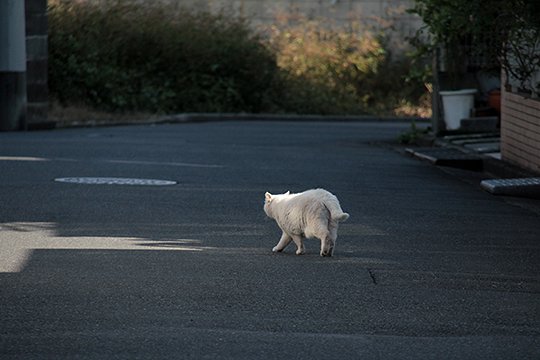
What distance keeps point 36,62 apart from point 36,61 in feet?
0.13

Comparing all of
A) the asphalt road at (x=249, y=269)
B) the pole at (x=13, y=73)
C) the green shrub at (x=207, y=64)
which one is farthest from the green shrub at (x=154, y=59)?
the asphalt road at (x=249, y=269)

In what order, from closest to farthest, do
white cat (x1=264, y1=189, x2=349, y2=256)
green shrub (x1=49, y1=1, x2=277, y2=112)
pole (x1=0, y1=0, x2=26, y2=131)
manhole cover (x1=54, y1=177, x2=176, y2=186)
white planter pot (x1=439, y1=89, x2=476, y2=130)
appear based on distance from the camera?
white cat (x1=264, y1=189, x2=349, y2=256), manhole cover (x1=54, y1=177, x2=176, y2=186), white planter pot (x1=439, y1=89, x2=476, y2=130), pole (x1=0, y1=0, x2=26, y2=131), green shrub (x1=49, y1=1, x2=277, y2=112)

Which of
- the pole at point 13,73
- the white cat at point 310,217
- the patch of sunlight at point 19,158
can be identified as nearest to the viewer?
the white cat at point 310,217

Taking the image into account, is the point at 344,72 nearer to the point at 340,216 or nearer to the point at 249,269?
the point at 340,216

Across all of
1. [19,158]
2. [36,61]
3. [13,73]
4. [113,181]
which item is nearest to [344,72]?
[36,61]

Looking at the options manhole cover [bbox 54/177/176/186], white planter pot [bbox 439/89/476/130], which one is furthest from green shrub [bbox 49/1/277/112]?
manhole cover [bbox 54/177/176/186]

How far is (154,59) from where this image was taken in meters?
36.1

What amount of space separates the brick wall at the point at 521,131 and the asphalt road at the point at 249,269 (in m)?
1.03

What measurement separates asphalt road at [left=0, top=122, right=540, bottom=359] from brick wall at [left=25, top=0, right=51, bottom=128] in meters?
9.89

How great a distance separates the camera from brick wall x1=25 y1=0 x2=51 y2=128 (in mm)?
28547

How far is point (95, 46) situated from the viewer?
34.3 meters

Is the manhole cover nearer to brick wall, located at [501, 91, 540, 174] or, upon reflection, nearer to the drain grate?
the drain grate

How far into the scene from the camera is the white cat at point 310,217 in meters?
10.2

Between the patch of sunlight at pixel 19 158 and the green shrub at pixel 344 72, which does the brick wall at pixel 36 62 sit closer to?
the patch of sunlight at pixel 19 158
